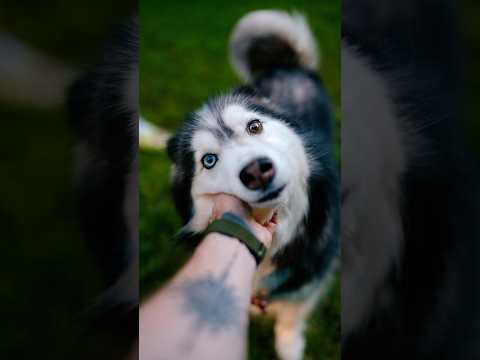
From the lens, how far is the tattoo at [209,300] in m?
1.05

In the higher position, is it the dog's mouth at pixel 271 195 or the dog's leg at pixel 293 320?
the dog's mouth at pixel 271 195

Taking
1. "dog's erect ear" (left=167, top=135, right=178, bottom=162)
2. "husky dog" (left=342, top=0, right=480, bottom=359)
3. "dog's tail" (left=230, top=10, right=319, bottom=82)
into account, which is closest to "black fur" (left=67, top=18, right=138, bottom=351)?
"dog's erect ear" (left=167, top=135, right=178, bottom=162)

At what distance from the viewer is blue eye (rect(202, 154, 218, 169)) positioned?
1034mm

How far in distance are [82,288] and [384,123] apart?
93cm

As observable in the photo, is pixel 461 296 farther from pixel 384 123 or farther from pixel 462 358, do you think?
pixel 384 123

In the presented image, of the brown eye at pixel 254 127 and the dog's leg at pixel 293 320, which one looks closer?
the brown eye at pixel 254 127

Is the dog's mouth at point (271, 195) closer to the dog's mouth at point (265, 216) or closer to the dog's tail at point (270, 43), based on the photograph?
the dog's mouth at point (265, 216)

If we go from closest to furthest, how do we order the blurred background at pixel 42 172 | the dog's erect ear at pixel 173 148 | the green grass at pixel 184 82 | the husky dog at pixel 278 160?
the blurred background at pixel 42 172, the husky dog at pixel 278 160, the dog's erect ear at pixel 173 148, the green grass at pixel 184 82

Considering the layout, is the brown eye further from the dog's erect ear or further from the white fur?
the dog's erect ear

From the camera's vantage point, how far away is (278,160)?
98 cm

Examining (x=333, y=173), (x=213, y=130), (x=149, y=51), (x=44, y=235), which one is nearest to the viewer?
(x=44, y=235)

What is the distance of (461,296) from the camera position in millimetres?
1133

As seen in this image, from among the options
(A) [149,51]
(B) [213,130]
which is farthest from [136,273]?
(A) [149,51]

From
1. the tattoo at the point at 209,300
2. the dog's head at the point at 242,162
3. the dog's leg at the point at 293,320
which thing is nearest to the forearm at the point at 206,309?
the tattoo at the point at 209,300
